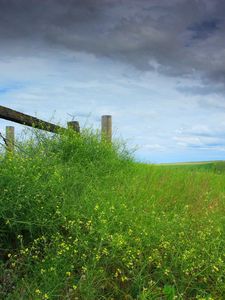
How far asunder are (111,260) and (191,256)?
1.09 m

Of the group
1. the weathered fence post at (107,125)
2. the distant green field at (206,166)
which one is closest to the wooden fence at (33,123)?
the weathered fence post at (107,125)

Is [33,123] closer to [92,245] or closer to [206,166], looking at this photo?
[92,245]

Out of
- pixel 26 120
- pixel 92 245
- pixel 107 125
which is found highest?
pixel 107 125

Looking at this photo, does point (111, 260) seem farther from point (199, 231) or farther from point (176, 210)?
point (176, 210)

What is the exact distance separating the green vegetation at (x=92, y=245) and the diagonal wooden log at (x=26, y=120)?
2.93 m

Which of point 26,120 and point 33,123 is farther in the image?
point 26,120

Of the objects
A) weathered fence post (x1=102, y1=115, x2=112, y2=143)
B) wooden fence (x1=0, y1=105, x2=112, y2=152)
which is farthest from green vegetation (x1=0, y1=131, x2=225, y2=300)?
weathered fence post (x1=102, y1=115, x2=112, y2=143)

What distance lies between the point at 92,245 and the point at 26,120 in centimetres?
622

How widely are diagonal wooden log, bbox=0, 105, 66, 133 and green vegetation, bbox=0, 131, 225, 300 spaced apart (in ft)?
9.61

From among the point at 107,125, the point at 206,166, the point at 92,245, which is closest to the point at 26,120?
the point at 107,125

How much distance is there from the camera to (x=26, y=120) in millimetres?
11695

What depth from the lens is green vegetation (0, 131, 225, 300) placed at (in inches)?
218

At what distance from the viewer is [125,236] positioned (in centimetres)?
634

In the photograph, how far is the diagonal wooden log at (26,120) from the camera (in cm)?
1085
